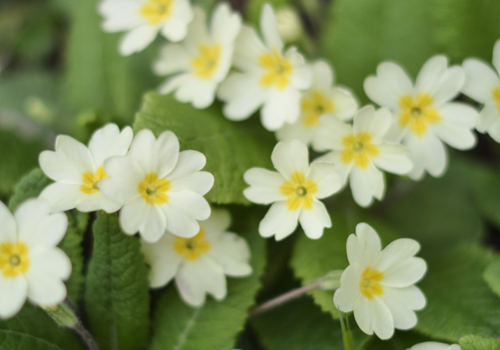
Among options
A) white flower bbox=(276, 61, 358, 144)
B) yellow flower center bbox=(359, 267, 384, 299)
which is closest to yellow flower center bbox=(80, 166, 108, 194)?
white flower bbox=(276, 61, 358, 144)

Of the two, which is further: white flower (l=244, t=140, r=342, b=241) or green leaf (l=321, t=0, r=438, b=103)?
green leaf (l=321, t=0, r=438, b=103)

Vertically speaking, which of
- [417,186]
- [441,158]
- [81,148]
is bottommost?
[417,186]

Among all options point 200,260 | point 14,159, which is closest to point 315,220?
point 200,260

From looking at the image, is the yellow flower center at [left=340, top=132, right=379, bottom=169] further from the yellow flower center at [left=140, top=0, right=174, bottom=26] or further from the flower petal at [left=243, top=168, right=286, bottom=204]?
the yellow flower center at [left=140, top=0, right=174, bottom=26]

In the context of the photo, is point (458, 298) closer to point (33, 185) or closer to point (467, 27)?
point (467, 27)

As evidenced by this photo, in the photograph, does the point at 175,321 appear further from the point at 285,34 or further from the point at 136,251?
the point at 285,34

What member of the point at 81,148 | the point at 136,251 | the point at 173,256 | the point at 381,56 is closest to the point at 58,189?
the point at 81,148

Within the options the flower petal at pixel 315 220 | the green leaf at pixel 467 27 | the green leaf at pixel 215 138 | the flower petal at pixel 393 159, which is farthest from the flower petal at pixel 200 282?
the green leaf at pixel 467 27
